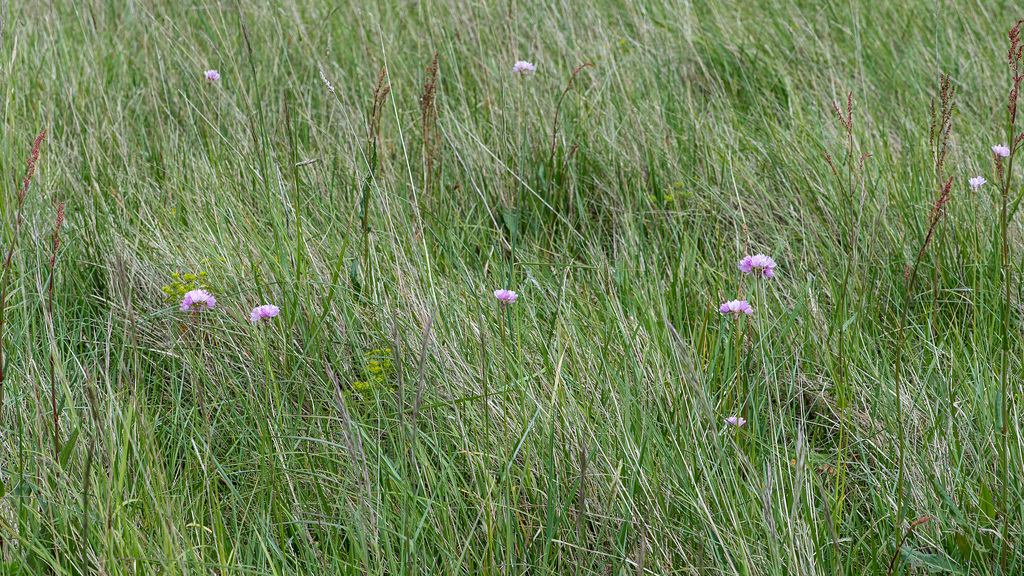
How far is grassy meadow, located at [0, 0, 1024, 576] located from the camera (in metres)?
1.40

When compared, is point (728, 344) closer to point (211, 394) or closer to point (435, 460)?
point (435, 460)

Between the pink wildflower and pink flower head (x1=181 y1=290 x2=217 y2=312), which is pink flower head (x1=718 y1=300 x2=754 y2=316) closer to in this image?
the pink wildflower

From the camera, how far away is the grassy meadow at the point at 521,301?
1.40 meters

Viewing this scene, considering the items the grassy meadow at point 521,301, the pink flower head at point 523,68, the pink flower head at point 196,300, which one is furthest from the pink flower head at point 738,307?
the pink flower head at point 523,68

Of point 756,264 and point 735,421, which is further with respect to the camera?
point 756,264

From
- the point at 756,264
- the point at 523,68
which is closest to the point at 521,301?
the point at 756,264

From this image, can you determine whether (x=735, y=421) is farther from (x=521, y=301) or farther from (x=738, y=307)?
(x=521, y=301)

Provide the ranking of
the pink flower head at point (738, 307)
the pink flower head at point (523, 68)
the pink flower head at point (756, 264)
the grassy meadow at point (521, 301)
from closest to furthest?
the grassy meadow at point (521, 301), the pink flower head at point (738, 307), the pink flower head at point (756, 264), the pink flower head at point (523, 68)

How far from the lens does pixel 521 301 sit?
6.59 feet

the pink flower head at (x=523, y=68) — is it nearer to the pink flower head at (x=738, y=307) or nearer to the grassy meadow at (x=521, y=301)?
the grassy meadow at (x=521, y=301)

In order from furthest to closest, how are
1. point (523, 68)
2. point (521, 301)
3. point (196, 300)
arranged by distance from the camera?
1. point (523, 68)
2. point (521, 301)
3. point (196, 300)

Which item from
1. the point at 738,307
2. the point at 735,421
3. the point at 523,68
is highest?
the point at 523,68

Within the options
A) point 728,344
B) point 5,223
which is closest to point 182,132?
point 5,223

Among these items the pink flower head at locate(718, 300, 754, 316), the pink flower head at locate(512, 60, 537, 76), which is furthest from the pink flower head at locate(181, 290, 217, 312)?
the pink flower head at locate(512, 60, 537, 76)
